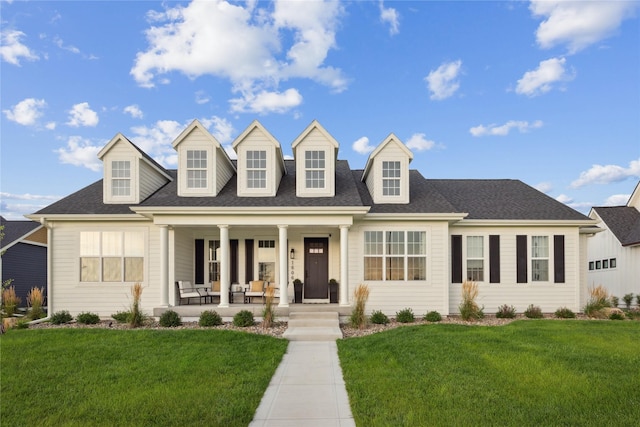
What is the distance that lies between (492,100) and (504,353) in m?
12.4

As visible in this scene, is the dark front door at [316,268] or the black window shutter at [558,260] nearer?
the black window shutter at [558,260]

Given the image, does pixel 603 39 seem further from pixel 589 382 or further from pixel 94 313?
→ pixel 94 313

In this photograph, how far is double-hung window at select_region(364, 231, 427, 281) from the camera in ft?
46.4

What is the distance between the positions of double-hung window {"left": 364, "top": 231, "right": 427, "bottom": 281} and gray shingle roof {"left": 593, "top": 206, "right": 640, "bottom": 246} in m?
13.9

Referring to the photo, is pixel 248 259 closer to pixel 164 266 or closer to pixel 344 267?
pixel 164 266

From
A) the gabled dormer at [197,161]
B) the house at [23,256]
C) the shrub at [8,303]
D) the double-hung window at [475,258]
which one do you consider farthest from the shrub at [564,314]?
the house at [23,256]

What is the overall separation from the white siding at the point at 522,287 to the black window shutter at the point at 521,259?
11cm

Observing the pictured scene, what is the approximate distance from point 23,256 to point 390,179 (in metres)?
20.7

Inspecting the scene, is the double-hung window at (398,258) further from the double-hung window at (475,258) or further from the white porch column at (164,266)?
the white porch column at (164,266)

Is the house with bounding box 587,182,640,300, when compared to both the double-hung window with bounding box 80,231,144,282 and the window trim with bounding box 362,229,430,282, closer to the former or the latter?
the window trim with bounding box 362,229,430,282

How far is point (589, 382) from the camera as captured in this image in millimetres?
6293

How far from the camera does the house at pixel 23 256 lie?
21.5m

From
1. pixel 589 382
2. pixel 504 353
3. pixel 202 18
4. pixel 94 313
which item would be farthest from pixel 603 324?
pixel 94 313

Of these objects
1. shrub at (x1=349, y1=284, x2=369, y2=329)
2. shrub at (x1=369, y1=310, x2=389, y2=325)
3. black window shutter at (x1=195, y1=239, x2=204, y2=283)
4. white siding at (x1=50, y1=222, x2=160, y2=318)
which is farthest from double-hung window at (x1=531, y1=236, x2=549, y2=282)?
white siding at (x1=50, y1=222, x2=160, y2=318)
